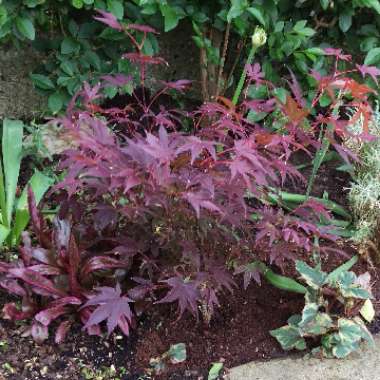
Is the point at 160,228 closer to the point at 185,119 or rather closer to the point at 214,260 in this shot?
the point at 214,260

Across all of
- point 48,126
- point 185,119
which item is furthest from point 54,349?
point 185,119

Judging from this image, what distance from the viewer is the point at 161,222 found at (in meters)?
2.29

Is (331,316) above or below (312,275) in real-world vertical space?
below

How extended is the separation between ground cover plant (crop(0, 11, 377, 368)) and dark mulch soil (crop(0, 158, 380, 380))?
8cm

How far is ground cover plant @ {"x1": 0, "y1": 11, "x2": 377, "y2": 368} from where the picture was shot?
2061 mm

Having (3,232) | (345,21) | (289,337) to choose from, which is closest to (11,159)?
(3,232)

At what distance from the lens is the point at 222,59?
338 centimetres

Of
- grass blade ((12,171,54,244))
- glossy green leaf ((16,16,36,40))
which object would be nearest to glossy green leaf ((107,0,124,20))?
glossy green leaf ((16,16,36,40))

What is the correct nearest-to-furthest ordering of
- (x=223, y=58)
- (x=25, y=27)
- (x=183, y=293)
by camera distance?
(x=183, y=293), (x=25, y=27), (x=223, y=58)

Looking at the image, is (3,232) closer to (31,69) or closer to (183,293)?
(183,293)

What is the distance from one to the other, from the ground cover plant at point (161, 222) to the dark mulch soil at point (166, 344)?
76 millimetres

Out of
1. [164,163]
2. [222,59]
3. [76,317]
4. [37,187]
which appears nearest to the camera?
[164,163]

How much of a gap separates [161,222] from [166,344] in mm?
601

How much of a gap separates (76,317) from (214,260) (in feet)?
2.16
